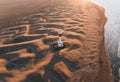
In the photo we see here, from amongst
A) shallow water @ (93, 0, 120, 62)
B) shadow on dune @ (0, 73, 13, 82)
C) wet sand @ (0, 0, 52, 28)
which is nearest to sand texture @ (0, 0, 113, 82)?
shadow on dune @ (0, 73, 13, 82)

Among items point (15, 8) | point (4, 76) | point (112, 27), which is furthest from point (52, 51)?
point (112, 27)

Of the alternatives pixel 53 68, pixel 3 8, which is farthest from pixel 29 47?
pixel 3 8

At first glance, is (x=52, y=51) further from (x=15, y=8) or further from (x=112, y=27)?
(x=112, y=27)

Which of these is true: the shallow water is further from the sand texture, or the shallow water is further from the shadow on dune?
the shadow on dune

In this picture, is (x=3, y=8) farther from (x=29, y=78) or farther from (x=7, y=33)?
(x=29, y=78)

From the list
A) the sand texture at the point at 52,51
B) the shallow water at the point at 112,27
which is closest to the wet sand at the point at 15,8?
the sand texture at the point at 52,51
